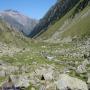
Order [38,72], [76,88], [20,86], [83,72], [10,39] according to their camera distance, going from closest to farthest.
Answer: [76,88]
[20,86]
[38,72]
[83,72]
[10,39]

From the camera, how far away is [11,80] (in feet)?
109

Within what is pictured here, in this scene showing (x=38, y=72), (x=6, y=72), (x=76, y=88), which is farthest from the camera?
(x=6, y=72)

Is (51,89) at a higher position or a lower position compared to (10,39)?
lower

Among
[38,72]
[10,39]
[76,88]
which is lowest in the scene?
[76,88]

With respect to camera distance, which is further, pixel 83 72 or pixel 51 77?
pixel 83 72

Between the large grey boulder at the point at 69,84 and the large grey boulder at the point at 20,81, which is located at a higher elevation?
the large grey boulder at the point at 20,81

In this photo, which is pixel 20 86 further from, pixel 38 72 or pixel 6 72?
pixel 6 72

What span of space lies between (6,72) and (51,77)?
13558mm

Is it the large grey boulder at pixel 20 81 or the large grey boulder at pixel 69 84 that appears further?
the large grey boulder at pixel 20 81

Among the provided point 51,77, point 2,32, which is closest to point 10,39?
point 2,32

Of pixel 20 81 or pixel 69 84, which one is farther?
pixel 20 81

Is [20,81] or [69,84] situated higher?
[20,81]

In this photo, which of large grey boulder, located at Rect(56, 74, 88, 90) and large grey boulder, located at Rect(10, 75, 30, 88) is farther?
large grey boulder, located at Rect(10, 75, 30, 88)

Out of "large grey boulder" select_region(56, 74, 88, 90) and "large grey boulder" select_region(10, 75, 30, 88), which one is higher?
"large grey boulder" select_region(10, 75, 30, 88)
